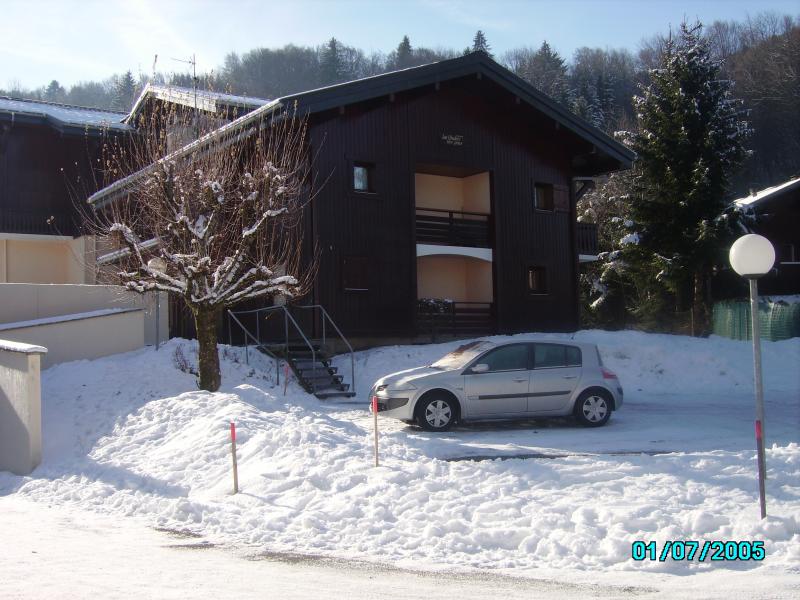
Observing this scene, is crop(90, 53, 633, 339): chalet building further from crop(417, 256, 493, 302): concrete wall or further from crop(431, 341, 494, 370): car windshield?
crop(431, 341, 494, 370): car windshield

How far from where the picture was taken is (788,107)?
51719 millimetres

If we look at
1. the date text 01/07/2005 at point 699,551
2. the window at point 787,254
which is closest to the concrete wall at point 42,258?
the date text 01/07/2005 at point 699,551

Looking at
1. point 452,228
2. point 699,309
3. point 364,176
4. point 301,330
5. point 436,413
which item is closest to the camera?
point 436,413

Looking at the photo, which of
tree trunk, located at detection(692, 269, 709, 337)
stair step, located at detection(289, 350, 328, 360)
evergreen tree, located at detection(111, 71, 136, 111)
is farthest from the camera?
evergreen tree, located at detection(111, 71, 136, 111)

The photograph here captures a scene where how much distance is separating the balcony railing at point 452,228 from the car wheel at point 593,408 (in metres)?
11.2

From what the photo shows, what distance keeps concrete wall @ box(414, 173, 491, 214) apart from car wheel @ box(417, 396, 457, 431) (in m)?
13.3

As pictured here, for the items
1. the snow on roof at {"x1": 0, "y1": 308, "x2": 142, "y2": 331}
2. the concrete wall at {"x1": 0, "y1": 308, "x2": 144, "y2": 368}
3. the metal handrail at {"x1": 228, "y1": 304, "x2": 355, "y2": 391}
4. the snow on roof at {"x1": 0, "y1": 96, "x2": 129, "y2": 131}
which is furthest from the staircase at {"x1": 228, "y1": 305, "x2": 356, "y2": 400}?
the snow on roof at {"x1": 0, "y1": 96, "x2": 129, "y2": 131}

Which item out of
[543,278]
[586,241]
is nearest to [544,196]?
[586,241]

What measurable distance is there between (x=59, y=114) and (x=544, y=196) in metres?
16.5

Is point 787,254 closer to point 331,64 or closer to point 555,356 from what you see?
point 555,356

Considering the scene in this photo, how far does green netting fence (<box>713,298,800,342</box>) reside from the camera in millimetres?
27422

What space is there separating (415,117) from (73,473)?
621 inches

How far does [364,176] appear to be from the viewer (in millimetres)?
23469

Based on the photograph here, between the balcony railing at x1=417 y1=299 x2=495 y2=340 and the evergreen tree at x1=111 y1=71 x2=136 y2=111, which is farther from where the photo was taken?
the evergreen tree at x1=111 y1=71 x2=136 y2=111
